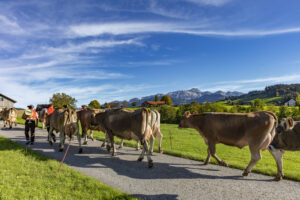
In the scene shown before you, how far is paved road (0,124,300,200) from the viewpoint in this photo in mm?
5133

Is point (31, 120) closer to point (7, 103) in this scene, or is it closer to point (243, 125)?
point (243, 125)

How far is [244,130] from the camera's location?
6406 mm

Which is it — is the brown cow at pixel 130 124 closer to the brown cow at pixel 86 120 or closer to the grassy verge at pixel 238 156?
the grassy verge at pixel 238 156

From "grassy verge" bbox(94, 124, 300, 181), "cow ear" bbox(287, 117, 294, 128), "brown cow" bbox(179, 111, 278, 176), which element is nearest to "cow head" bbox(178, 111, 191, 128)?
"brown cow" bbox(179, 111, 278, 176)

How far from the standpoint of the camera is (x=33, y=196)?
4.91 m

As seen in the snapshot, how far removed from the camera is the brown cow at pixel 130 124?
8.33 m

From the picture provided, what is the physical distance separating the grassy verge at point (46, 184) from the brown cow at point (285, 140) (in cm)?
509

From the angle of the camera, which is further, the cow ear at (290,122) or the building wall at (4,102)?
the building wall at (4,102)

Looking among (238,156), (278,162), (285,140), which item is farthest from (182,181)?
(238,156)

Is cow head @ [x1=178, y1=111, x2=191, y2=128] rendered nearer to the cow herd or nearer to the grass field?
the cow herd

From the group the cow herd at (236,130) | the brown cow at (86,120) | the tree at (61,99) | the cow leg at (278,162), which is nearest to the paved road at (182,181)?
the cow leg at (278,162)

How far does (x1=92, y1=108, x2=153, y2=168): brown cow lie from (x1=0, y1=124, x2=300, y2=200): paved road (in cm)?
98

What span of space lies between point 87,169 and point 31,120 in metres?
8.57

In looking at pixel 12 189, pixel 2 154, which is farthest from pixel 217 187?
pixel 2 154
